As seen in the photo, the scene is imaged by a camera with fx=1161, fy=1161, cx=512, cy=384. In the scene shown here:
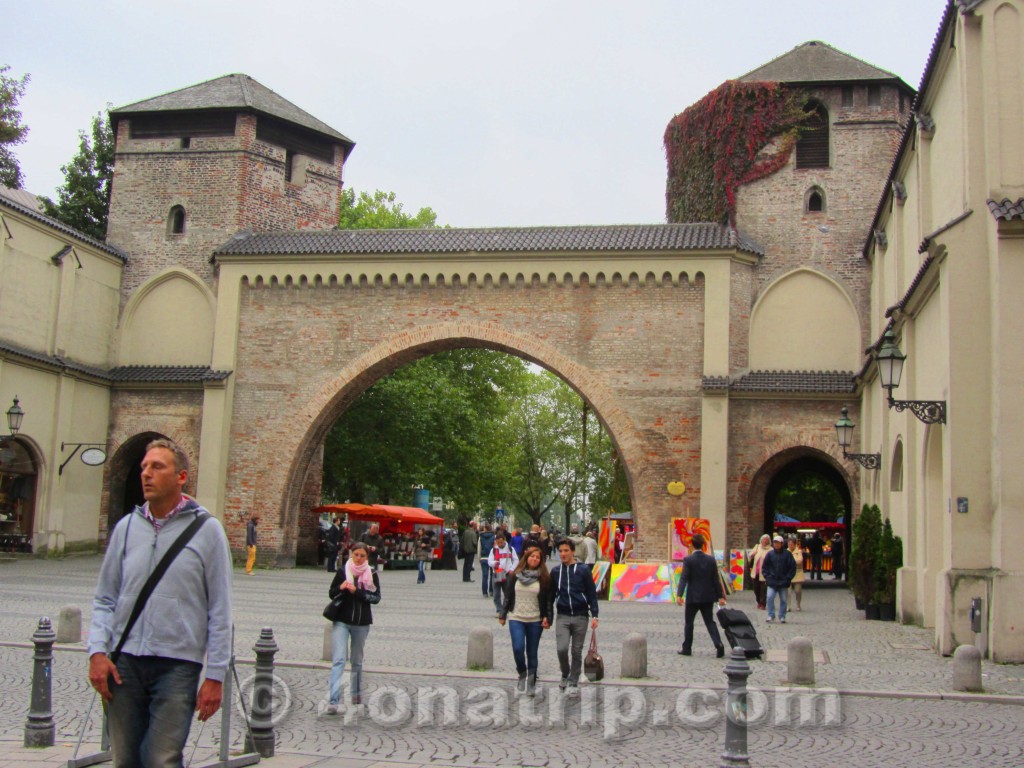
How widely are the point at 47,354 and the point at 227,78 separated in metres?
11.2

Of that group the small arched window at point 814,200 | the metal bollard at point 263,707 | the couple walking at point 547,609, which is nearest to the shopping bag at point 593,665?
the couple walking at point 547,609

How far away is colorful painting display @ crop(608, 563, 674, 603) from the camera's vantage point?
2528cm

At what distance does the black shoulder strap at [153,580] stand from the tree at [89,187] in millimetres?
43755

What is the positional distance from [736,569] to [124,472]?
58.4 feet

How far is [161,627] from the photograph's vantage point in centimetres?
516

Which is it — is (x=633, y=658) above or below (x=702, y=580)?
below

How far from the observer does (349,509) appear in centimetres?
3856

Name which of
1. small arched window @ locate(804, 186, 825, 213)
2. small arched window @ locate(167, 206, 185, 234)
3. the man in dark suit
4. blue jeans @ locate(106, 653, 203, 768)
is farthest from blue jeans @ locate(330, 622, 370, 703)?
small arched window @ locate(167, 206, 185, 234)

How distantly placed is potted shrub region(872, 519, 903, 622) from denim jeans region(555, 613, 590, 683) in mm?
11282

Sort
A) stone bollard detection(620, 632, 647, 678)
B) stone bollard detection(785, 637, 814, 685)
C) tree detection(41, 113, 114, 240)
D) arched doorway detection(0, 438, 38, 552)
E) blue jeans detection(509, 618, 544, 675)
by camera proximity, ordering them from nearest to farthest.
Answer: blue jeans detection(509, 618, 544, 675), stone bollard detection(785, 637, 814, 685), stone bollard detection(620, 632, 647, 678), arched doorway detection(0, 438, 38, 552), tree detection(41, 113, 114, 240)

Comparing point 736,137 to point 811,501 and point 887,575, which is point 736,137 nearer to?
point 887,575

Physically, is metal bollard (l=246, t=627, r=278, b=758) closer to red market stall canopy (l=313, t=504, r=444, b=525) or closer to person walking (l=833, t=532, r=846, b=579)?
red market stall canopy (l=313, t=504, r=444, b=525)

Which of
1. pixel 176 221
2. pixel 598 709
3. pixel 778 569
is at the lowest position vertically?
pixel 598 709

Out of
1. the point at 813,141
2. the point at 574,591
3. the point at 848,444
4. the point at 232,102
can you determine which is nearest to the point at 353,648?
the point at 574,591
